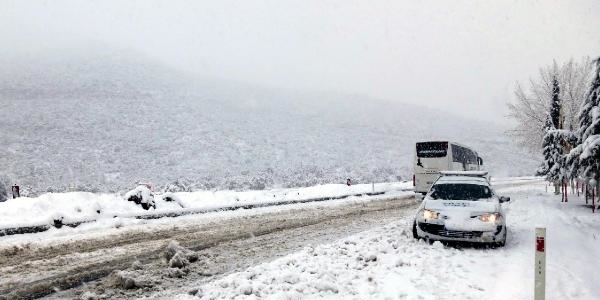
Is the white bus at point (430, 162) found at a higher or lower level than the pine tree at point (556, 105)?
lower

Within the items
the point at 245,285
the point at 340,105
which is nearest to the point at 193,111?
the point at 340,105

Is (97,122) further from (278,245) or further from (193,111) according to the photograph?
(278,245)

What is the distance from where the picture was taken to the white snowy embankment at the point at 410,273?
6.49 m

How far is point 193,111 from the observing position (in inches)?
3285

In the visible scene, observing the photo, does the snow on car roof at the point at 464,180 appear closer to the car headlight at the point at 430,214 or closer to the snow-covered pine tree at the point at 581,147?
the car headlight at the point at 430,214

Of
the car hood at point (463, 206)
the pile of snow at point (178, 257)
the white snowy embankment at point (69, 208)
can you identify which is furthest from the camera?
the white snowy embankment at point (69, 208)

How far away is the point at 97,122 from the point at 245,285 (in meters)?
67.9

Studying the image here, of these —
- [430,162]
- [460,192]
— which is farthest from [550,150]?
[460,192]

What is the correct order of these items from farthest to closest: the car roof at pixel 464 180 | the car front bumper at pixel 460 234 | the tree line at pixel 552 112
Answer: the tree line at pixel 552 112, the car roof at pixel 464 180, the car front bumper at pixel 460 234

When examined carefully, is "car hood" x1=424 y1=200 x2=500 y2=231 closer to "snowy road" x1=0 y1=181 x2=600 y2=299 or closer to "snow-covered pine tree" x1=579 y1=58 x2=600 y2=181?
"snowy road" x1=0 y1=181 x2=600 y2=299

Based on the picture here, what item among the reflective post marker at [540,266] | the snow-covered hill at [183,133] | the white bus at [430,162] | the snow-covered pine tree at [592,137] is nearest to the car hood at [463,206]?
the reflective post marker at [540,266]

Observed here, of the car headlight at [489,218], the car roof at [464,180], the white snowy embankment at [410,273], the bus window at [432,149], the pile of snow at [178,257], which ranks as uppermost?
the bus window at [432,149]

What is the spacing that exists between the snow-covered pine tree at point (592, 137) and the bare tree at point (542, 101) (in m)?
21.1

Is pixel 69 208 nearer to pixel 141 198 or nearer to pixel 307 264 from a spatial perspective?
pixel 141 198
